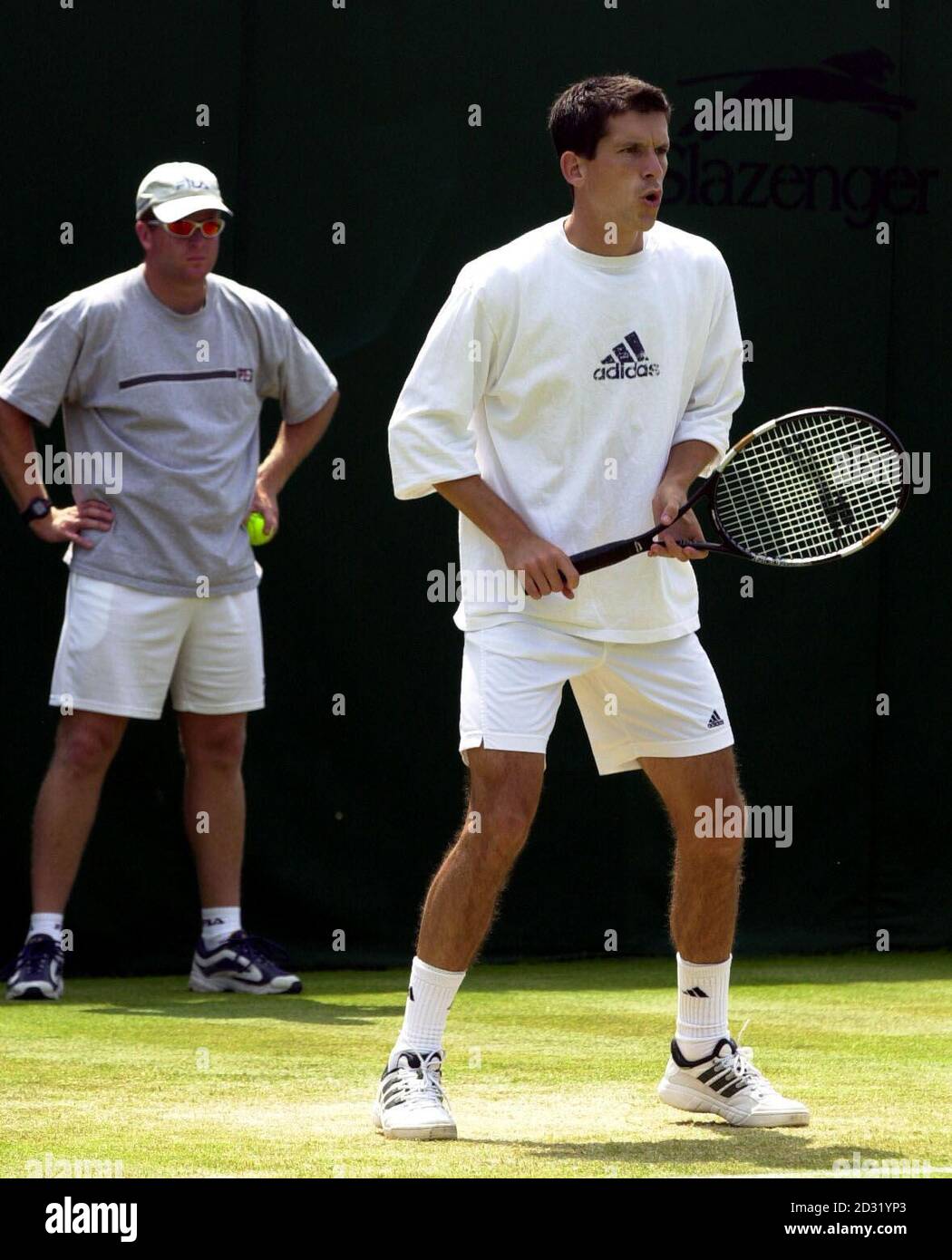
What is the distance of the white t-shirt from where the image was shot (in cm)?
345

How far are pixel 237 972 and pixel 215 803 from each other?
1.38 ft

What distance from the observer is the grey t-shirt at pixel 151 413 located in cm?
512

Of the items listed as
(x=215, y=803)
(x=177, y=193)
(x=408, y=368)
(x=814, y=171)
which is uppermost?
(x=814, y=171)

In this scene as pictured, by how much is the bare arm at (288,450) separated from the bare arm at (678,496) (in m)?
1.94

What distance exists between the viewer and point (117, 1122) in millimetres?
3412

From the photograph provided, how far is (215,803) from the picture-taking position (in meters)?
5.29

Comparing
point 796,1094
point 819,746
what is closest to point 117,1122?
point 796,1094

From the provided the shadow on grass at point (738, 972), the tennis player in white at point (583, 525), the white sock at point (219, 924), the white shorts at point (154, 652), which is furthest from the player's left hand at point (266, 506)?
the tennis player in white at point (583, 525)

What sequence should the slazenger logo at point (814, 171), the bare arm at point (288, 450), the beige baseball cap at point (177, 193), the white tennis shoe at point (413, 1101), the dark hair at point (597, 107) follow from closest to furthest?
the white tennis shoe at point (413, 1101), the dark hair at point (597, 107), the beige baseball cap at point (177, 193), the bare arm at point (288, 450), the slazenger logo at point (814, 171)

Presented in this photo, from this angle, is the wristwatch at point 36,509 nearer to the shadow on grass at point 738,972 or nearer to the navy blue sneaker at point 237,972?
the navy blue sneaker at point 237,972

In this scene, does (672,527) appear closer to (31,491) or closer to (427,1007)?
(427,1007)

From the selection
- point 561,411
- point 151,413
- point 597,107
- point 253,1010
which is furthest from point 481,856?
point 151,413

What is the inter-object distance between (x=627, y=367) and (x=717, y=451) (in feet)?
0.80
